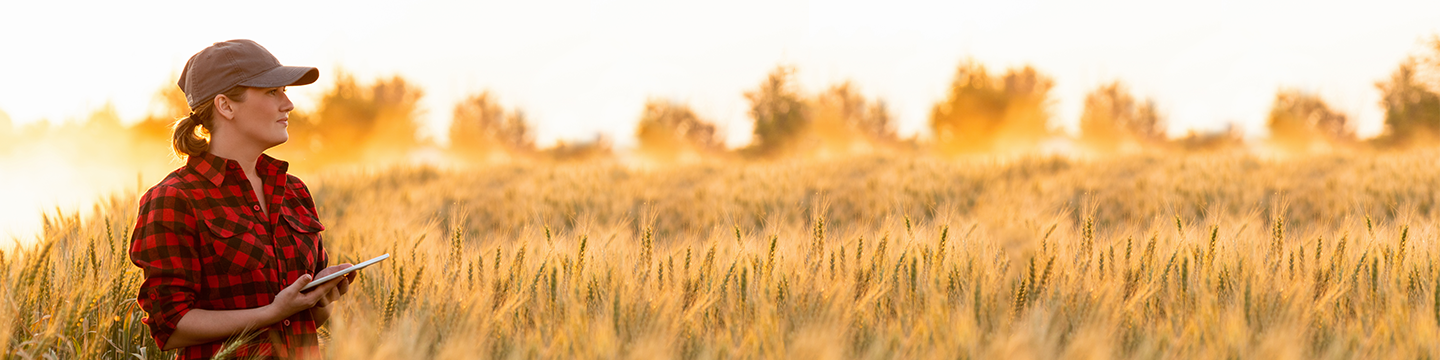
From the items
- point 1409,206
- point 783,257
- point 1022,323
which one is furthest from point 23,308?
point 1409,206

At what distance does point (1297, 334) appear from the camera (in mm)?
2391

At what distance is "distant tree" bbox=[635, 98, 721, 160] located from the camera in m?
19.8

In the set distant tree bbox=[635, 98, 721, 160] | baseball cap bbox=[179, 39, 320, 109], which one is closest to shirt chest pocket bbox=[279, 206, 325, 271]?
baseball cap bbox=[179, 39, 320, 109]

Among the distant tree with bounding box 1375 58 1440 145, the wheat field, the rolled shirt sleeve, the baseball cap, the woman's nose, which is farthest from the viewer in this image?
the distant tree with bounding box 1375 58 1440 145

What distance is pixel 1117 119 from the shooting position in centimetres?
2886

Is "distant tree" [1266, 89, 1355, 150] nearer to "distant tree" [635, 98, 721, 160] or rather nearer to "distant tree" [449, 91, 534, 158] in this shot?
"distant tree" [635, 98, 721, 160]

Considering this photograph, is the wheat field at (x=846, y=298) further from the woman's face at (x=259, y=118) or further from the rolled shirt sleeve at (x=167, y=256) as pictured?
the woman's face at (x=259, y=118)

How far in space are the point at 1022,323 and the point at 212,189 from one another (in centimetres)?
222

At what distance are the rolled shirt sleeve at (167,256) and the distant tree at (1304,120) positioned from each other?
33446 mm

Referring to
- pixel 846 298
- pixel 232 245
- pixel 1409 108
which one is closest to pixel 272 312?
pixel 232 245

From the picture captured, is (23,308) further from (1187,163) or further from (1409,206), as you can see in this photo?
(1187,163)

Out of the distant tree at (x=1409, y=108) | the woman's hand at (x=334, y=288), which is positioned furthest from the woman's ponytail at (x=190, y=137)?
the distant tree at (x=1409, y=108)

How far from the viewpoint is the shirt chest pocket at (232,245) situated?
6.12ft

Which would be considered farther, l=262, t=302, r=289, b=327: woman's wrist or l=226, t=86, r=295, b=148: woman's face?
l=226, t=86, r=295, b=148: woman's face
